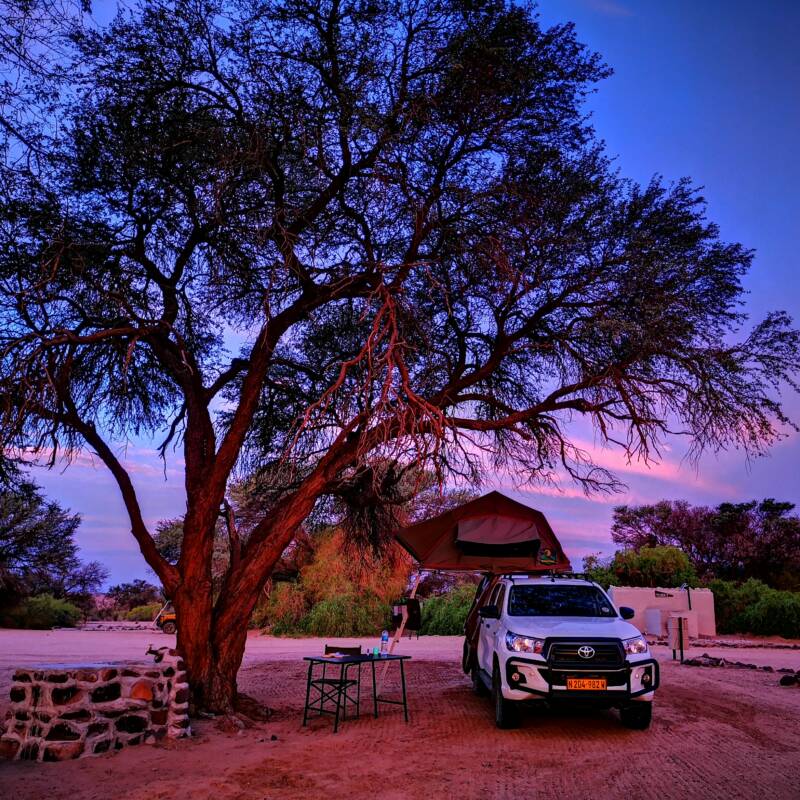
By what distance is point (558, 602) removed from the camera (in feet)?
37.7

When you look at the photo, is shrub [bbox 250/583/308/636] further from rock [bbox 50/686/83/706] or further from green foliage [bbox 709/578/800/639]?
rock [bbox 50/686/83/706]

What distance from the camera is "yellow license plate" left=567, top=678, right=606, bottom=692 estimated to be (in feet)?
31.1

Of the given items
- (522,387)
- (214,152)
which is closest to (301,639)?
(522,387)

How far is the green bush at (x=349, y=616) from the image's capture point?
30.0 metres

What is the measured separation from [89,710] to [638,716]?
661 centimetres

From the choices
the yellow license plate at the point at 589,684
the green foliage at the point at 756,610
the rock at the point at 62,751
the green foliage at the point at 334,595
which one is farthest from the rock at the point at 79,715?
the green foliage at the point at 756,610

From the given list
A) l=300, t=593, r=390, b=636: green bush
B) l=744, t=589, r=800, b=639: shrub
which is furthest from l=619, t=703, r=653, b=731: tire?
l=744, t=589, r=800, b=639: shrub

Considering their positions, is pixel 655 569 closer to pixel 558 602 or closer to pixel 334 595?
pixel 334 595

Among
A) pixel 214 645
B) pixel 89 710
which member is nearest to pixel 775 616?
pixel 214 645

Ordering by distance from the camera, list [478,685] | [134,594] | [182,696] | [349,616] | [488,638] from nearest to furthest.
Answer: [182,696]
[488,638]
[478,685]
[349,616]
[134,594]

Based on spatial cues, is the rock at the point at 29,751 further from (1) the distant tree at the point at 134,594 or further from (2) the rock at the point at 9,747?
(1) the distant tree at the point at 134,594

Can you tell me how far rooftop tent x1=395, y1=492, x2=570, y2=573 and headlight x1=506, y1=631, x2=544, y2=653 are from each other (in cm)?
→ 407

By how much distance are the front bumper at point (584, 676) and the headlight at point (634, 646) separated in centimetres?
18

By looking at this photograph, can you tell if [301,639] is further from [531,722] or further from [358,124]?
[358,124]
